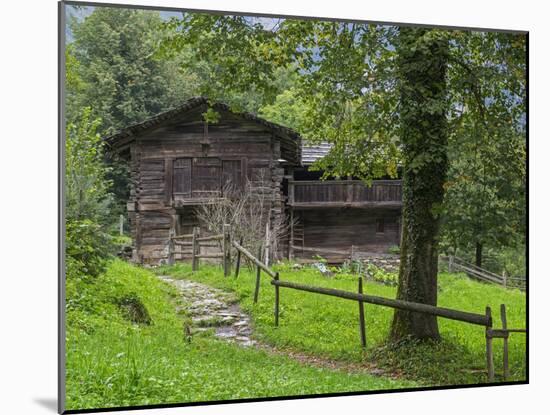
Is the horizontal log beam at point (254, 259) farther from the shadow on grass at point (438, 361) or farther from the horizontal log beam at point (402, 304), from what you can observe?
the shadow on grass at point (438, 361)

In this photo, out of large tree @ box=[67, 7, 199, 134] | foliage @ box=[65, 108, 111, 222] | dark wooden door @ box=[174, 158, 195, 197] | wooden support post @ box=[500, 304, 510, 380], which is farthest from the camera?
wooden support post @ box=[500, 304, 510, 380]

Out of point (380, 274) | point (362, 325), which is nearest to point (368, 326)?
point (362, 325)

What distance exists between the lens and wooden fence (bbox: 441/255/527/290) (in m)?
8.46

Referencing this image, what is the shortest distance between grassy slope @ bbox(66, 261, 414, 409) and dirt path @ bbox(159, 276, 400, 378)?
0.09 meters

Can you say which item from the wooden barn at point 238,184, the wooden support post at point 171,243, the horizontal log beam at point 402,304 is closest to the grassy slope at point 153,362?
the wooden support post at point 171,243

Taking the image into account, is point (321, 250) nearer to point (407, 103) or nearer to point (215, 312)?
point (215, 312)

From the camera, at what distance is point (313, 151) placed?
333 inches

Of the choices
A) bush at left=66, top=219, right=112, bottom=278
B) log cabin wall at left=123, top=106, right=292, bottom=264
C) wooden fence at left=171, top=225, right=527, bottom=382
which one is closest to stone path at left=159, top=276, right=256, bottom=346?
wooden fence at left=171, top=225, right=527, bottom=382

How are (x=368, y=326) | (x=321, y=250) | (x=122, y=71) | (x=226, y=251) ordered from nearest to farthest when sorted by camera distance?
1. (x=122, y=71)
2. (x=226, y=251)
3. (x=368, y=326)
4. (x=321, y=250)

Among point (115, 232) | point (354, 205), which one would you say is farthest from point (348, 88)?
point (115, 232)

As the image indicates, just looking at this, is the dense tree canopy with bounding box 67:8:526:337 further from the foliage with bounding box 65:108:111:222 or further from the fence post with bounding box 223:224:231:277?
the fence post with bounding box 223:224:231:277

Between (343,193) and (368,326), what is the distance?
1.36 m

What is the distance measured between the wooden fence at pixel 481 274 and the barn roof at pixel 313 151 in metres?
1.60

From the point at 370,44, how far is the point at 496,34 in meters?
1.35
